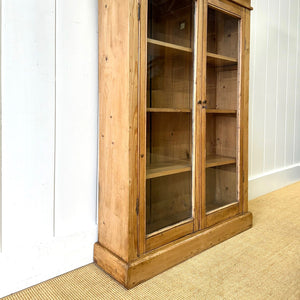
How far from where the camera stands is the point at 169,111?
4.35 ft

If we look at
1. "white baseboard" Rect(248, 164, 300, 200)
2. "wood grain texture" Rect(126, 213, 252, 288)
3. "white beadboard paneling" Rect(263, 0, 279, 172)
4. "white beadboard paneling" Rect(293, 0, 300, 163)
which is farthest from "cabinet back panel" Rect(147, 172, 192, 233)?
"white beadboard paneling" Rect(293, 0, 300, 163)

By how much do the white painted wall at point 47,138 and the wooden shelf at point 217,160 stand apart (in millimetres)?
587

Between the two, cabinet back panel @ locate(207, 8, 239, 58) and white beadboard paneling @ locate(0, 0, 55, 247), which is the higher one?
cabinet back panel @ locate(207, 8, 239, 58)

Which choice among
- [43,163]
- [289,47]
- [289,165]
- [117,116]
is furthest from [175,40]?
[289,165]

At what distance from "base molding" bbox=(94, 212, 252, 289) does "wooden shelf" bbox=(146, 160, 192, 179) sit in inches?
12.5

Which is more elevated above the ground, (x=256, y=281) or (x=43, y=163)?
(x=43, y=163)

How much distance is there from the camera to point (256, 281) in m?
1.20

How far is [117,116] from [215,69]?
64 cm

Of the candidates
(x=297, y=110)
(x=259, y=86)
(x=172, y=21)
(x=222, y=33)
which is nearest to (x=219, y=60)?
(x=222, y=33)

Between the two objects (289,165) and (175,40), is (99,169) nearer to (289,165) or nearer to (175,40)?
(175,40)

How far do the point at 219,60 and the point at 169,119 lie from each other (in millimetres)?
493

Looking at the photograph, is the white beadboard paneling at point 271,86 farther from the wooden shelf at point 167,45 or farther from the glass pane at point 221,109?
the wooden shelf at point 167,45

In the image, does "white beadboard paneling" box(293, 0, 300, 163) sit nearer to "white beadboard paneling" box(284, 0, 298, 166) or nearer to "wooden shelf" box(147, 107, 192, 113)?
"white beadboard paneling" box(284, 0, 298, 166)

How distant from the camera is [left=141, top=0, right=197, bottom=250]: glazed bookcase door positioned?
1229 millimetres
